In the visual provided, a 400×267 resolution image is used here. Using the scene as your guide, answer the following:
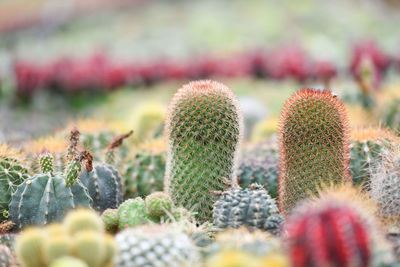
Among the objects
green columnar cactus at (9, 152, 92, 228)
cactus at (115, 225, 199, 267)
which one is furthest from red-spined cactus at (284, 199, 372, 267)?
green columnar cactus at (9, 152, 92, 228)

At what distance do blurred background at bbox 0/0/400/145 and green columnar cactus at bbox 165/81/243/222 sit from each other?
1.64m

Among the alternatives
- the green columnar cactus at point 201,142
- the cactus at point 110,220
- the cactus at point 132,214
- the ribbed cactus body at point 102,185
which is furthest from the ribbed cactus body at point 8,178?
the green columnar cactus at point 201,142

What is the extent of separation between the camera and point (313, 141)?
3.72 meters

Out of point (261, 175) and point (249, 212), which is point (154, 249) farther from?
point (261, 175)

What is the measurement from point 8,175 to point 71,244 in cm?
169

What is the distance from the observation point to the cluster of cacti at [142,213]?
3514 millimetres

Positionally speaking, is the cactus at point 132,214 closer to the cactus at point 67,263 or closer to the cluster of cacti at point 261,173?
the cactus at point 67,263

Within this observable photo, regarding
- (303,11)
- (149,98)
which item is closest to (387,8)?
(303,11)

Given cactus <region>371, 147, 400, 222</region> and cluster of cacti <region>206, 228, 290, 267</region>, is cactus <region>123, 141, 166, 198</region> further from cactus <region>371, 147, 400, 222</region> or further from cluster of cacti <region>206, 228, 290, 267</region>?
cactus <region>371, 147, 400, 222</region>

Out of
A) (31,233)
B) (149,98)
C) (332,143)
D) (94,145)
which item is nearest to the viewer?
(31,233)

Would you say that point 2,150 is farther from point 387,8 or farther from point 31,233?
point 387,8

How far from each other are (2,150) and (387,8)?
26.9 m

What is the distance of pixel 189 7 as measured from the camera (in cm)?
2581

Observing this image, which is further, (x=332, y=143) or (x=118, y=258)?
(x=332, y=143)
